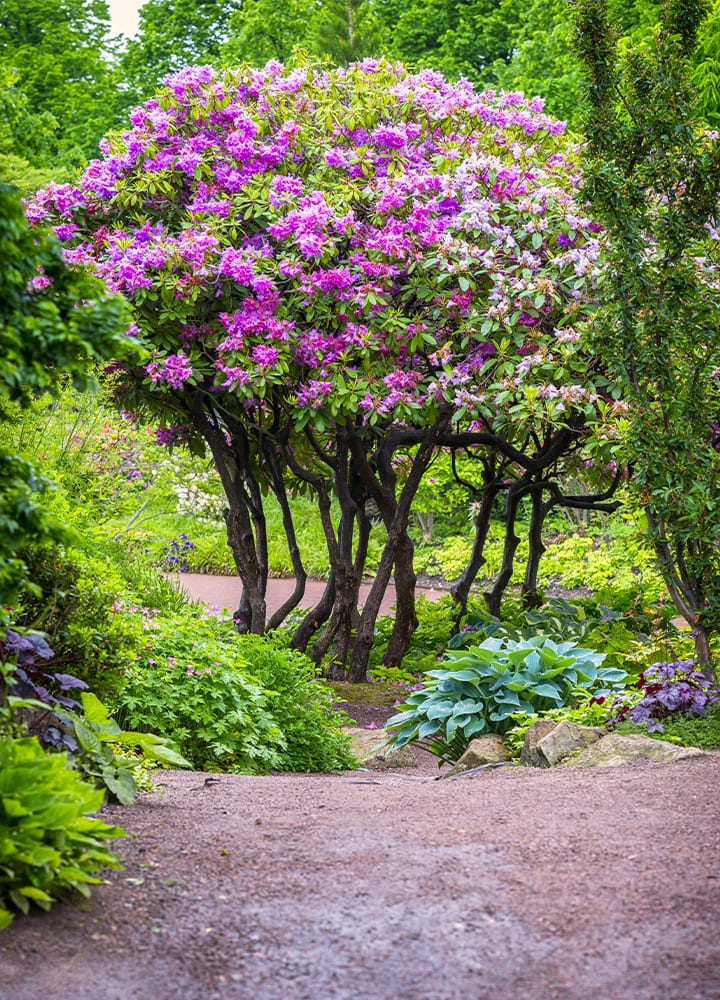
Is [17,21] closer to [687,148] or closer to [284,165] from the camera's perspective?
[284,165]

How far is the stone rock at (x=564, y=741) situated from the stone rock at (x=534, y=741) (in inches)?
1.2

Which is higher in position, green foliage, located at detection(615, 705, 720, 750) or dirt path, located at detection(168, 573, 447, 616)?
green foliage, located at detection(615, 705, 720, 750)

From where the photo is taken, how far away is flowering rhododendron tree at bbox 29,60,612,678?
7262 millimetres

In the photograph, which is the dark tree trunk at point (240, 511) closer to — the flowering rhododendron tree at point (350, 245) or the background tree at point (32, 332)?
the flowering rhododendron tree at point (350, 245)

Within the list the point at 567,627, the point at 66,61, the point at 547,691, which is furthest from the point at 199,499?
the point at 66,61

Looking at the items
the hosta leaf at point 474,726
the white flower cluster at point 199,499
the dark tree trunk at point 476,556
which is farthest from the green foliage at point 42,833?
the white flower cluster at point 199,499

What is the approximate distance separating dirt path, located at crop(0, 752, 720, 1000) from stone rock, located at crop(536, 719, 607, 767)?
0.96 metres

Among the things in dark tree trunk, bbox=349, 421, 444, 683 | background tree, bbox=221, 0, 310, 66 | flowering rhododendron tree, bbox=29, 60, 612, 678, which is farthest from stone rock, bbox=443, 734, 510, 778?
background tree, bbox=221, 0, 310, 66

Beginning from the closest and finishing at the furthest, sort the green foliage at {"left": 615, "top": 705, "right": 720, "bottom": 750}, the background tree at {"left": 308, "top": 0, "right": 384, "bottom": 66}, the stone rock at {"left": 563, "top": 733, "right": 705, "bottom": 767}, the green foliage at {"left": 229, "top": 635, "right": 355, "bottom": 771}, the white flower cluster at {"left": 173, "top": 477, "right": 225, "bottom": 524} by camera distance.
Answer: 1. the stone rock at {"left": 563, "top": 733, "right": 705, "bottom": 767}
2. the green foliage at {"left": 615, "top": 705, "right": 720, "bottom": 750}
3. the green foliage at {"left": 229, "top": 635, "right": 355, "bottom": 771}
4. the background tree at {"left": 308, "top": 0, "right": 384, "bottom": 66}
5. the white flower cluster at {"left": 173, "top": 477, "right": 225, "bottom": 524}

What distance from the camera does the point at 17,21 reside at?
1104 inches

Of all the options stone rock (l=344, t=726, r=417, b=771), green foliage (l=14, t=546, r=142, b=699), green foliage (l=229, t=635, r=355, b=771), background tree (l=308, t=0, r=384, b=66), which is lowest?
stone rock (l=344, t=726, r=417, b=771)

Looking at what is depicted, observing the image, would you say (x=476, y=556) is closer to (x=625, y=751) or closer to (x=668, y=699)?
(x=668, y=699)

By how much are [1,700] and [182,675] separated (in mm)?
2049

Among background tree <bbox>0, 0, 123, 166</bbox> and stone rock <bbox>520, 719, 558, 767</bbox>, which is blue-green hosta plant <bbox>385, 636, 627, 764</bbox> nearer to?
stone rock <bbox>520, 719, 558, 767</bbox>
